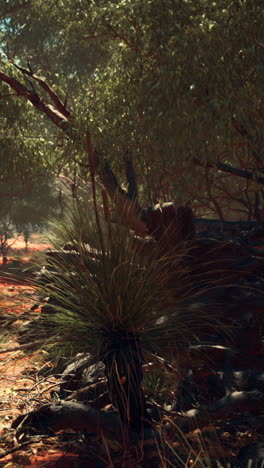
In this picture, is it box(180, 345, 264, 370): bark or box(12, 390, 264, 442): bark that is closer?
Answer: box(12, 390, 264, 442): bark

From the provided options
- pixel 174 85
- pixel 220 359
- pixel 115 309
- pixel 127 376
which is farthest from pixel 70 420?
pixel 174 85

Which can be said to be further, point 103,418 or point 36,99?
point 36,99

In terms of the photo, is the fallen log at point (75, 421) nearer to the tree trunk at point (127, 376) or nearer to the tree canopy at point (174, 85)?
the tree trunk at point (127, 376)

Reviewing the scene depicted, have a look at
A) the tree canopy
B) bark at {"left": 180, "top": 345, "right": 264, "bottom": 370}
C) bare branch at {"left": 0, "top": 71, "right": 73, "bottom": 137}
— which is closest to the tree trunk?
bark at {"left": 180, "top": 345, "right": 264, "bottom": 370}

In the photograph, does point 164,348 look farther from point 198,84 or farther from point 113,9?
point 113,9

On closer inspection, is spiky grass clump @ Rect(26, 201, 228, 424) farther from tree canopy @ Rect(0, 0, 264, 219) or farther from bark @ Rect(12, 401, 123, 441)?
tree canopy @ Rect(0, 0, 264, 219)

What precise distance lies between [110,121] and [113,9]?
198cm

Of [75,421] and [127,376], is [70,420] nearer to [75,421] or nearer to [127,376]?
[75,421]

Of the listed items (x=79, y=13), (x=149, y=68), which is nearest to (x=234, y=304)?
(x=149, y=68)

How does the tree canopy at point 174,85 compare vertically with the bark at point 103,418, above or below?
above

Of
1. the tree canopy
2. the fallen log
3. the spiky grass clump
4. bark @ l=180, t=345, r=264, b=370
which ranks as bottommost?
the fallen log

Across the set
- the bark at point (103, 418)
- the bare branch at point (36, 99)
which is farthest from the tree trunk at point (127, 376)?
the bare branch at point (36, 99)

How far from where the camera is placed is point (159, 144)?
877 centimetres

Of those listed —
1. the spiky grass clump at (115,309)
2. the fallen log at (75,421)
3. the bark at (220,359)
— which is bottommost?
the fallen log at (75,421)
